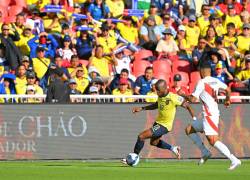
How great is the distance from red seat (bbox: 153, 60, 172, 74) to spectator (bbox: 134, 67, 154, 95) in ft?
3.68

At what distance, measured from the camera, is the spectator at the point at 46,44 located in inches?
969

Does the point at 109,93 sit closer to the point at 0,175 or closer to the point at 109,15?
the point at 109,15

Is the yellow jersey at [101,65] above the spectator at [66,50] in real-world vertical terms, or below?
below

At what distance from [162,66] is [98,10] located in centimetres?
263

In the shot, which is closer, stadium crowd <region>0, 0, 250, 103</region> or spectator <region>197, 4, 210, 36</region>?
stadium crowd <region>0, 0, 250, 103</region>

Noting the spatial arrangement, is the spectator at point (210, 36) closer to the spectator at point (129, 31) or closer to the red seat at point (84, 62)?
the spectator at point (129, 31)

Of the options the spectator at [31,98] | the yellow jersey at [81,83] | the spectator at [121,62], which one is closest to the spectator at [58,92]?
the spectator at [31,98]

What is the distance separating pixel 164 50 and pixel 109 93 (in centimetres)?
310

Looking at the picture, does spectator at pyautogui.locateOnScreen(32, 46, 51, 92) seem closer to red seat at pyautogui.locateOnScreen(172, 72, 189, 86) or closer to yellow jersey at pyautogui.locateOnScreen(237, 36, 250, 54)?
red seat at pyautogui.locateOnScreen(172, 72, 189, 86)

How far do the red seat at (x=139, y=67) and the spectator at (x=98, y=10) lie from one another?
1860 millimetres

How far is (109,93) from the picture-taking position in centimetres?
2394

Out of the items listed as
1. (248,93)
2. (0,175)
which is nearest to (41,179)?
(0,175)

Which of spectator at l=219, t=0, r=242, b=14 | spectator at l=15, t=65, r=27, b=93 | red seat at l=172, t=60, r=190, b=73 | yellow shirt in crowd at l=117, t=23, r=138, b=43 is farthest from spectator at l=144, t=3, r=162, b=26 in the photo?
spectator at l=15, t=65, r=27, b=93

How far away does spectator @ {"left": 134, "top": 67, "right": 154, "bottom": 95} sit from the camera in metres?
24.0
